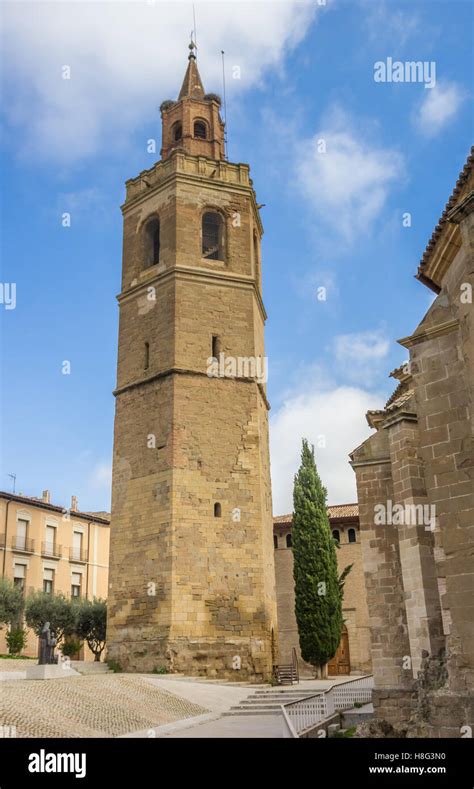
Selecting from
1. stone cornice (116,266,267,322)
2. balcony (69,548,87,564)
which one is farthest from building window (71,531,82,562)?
stone cornice (116,266,267,322)

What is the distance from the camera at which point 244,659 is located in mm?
17625

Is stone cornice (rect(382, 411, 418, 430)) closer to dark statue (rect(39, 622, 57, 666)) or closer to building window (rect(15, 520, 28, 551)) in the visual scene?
dark statue (rect(39, 622, 57, 666))

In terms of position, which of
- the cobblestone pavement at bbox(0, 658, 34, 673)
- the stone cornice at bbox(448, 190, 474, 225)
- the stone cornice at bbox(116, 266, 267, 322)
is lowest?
the cobblestone pavement at bbox(0, 658, 34, 673)

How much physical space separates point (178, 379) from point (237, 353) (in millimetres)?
2253

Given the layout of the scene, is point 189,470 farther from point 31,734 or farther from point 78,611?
point 31,734

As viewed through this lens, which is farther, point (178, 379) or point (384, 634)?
point (178, 379)

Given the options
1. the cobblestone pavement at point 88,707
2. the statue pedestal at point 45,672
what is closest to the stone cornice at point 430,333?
the cobblestone pavement at point 88,707

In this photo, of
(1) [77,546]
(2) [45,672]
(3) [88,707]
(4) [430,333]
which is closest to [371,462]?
(4) [430,333]

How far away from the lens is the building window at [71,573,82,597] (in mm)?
34406

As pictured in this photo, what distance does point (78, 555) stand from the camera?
35062 mm

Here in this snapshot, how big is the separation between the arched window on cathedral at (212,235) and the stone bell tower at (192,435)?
2.1 inches

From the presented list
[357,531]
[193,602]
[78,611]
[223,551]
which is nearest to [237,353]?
[223,551]

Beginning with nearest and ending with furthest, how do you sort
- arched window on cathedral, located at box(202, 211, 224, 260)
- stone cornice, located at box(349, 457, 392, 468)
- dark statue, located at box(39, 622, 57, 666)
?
stone cornice, located at box(349, 457, 392, 468), dark statue, located at box(39, 622, 57, 666), arched window on cathedral, located at box(202, 211, 224, 260)

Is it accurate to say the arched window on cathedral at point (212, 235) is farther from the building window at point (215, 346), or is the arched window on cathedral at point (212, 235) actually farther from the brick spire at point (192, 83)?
the brick spire at point (192, 83)
